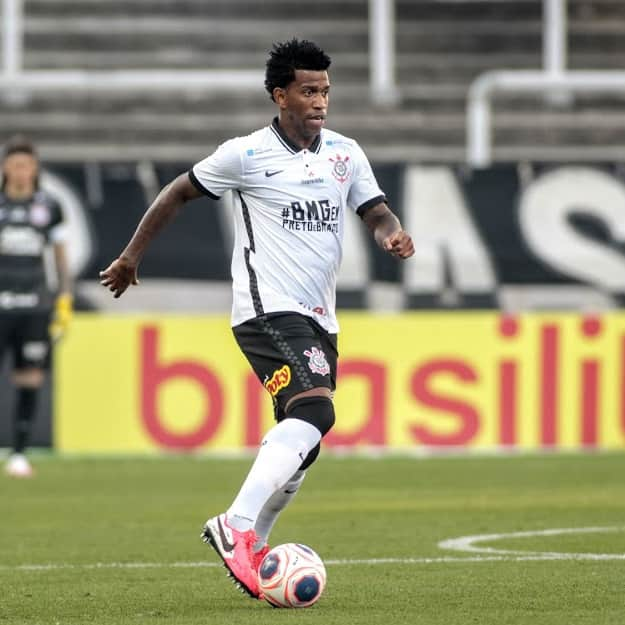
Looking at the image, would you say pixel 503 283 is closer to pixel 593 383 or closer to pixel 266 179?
pixel 593 383

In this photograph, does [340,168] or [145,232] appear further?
[340,168]

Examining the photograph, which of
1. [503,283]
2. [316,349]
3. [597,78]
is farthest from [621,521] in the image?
[597,78]

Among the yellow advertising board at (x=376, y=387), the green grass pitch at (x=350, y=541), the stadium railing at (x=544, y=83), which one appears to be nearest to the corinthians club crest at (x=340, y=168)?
the green grass pitch at (x=350, y=541)

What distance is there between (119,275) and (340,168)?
91 centimetres

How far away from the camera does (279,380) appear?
21.4ft

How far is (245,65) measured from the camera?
19.0 m

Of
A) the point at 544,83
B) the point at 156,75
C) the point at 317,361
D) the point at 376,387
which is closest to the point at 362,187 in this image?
the point at 317,361

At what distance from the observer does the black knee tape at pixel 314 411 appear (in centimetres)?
641

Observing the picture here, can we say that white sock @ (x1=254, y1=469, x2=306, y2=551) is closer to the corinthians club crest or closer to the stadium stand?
the corinthians club crest

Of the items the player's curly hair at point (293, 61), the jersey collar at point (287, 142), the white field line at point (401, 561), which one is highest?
the player's curly hair at point (293, 61)

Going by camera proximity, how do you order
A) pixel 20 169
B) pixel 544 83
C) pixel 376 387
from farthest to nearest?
pixel 544 83 → pixel 376 387 → pixel 20 169

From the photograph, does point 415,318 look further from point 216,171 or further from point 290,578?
point 290,578

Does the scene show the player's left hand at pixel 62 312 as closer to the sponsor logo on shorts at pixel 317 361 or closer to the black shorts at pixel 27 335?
the black shorts at pixel 27 335

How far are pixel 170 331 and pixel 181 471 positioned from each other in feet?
6.08
